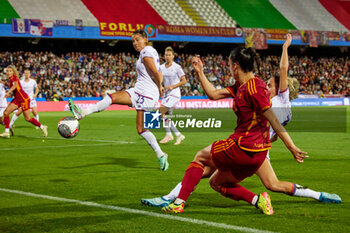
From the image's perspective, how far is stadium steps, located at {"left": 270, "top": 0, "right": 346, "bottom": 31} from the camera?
55.1 meters

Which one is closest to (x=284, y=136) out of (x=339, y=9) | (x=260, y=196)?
(x=260, y=196)

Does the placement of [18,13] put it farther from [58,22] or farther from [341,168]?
[341,168]

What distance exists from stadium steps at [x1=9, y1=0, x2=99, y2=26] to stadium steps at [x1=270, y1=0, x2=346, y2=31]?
2330cm

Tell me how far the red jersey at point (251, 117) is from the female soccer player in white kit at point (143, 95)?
372 cm

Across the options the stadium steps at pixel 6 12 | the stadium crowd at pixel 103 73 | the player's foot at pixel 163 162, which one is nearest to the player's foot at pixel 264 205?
the player's foot at pixel 163 162

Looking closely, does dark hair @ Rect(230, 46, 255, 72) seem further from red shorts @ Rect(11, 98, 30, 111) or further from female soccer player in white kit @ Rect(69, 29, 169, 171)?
red shorts @ Rect(11, 98, 30, 111)

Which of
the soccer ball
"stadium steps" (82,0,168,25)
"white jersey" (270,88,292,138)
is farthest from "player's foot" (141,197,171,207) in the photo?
"stadium steps" (82,0,168,25)

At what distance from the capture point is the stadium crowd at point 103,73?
36.6 metres

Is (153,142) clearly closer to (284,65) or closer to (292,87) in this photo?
(292,87)

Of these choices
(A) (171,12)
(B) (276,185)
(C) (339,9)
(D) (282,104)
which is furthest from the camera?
(C) (339,9)

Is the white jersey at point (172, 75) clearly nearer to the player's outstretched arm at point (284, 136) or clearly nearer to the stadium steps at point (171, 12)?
the player's outstretched arm at point (284, 136)

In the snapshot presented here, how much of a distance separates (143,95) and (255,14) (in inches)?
1794

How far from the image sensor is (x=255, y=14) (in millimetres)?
52688

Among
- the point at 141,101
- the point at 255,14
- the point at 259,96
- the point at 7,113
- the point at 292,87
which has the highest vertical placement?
the point at 255,14
